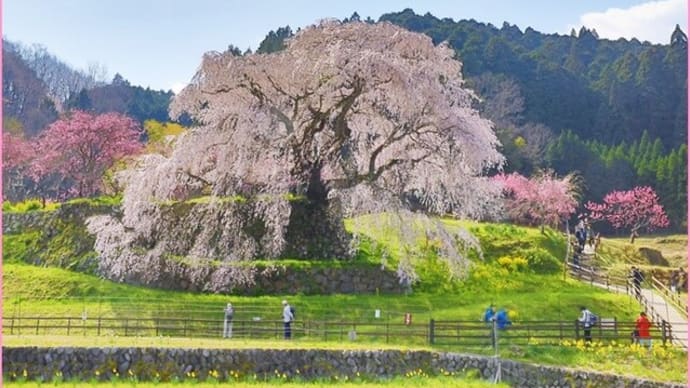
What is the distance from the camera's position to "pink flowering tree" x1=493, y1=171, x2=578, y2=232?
34.4 meters

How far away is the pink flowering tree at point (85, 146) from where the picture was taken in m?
31.6

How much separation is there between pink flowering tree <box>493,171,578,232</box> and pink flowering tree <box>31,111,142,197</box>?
1637cm

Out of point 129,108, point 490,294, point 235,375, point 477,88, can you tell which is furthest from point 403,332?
point 129,108

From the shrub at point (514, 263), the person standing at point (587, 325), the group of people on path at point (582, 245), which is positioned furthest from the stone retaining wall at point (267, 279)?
the group of people on path at point (582, 245)

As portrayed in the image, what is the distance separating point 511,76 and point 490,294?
3155 centimetres

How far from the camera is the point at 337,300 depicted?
19500mm

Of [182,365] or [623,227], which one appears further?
[623,227]

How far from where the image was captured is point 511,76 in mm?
50125

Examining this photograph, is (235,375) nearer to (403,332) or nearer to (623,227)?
(403,332)

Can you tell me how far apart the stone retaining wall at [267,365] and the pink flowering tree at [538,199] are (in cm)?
2037

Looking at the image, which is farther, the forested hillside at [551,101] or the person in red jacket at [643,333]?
the forested hillside at [551,101]

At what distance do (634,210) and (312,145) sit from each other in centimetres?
2357

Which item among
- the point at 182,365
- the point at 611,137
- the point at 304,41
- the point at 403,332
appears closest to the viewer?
the point at 182,365

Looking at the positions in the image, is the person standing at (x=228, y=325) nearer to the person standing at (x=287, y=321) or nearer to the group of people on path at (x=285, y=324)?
the group of people on path at (x=285, y=324)
